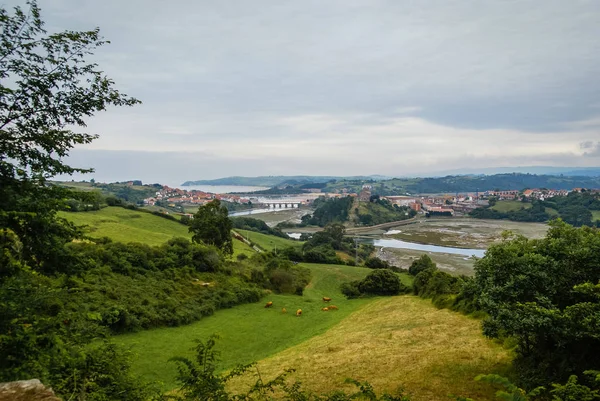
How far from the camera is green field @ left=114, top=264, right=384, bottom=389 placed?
59.2ft

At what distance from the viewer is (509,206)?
5733 inches

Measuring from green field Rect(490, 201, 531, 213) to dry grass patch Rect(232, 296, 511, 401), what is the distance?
441ft

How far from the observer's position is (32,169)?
823 cm

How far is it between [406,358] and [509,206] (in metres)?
153

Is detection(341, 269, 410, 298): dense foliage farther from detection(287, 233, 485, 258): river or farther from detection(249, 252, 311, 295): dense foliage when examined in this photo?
detection(287, 233, 485, 258): river

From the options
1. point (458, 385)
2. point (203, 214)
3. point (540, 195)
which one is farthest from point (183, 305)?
point (540, 195)

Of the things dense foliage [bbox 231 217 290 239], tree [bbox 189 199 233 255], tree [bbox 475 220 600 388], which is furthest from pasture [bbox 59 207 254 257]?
tree [bbox 475 220 600 388]

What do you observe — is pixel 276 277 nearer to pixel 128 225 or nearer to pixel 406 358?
pixel 406 358

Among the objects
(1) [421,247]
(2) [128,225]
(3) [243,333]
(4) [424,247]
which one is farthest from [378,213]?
(3) [243,333]

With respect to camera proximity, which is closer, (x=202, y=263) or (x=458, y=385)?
(x=458, y=385)

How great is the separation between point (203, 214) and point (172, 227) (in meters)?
23.9

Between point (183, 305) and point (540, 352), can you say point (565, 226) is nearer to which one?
point (540, 352)

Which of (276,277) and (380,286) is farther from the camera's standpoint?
→ (276,277)

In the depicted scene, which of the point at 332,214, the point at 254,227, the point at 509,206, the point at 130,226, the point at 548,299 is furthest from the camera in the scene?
the point at 509,206
